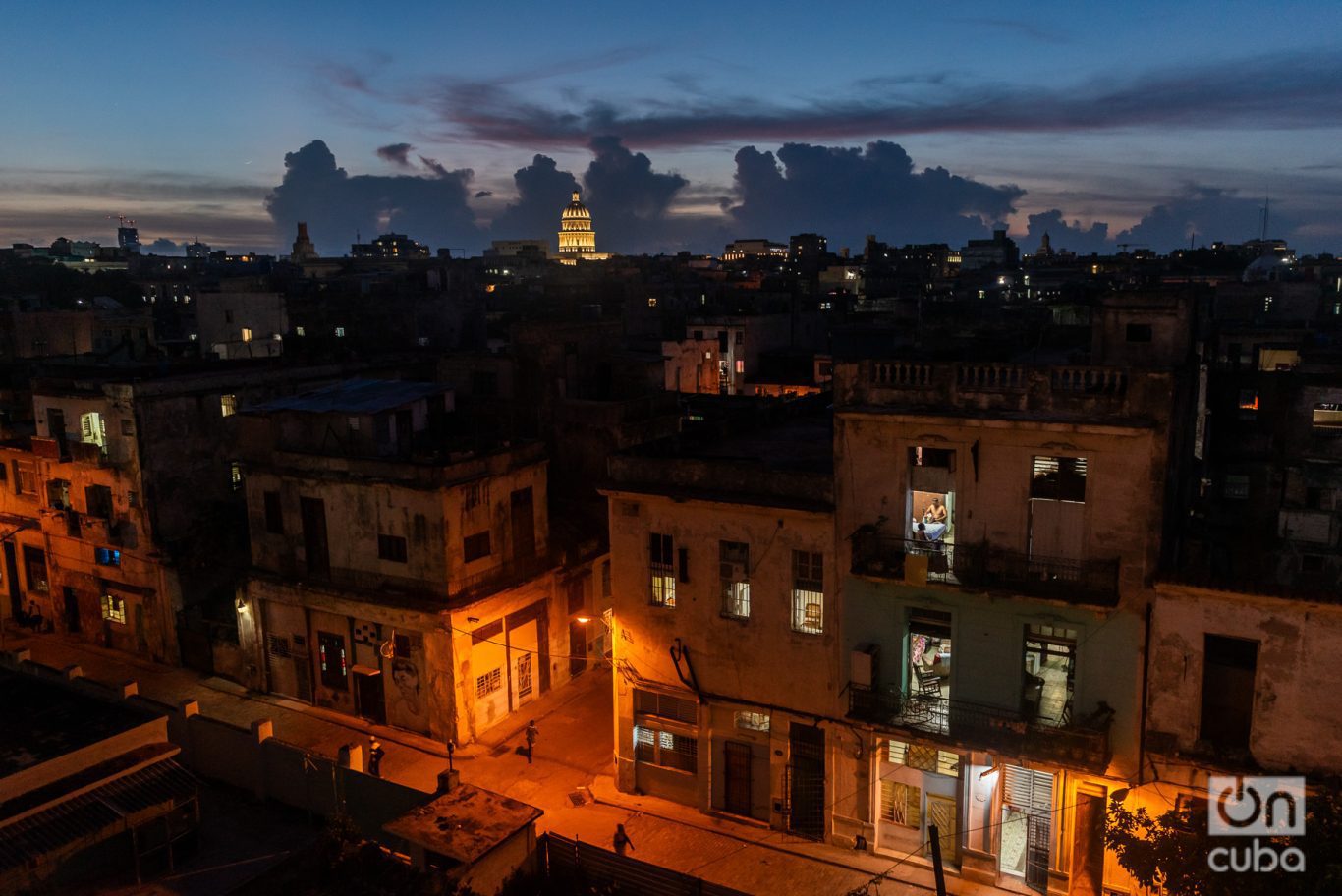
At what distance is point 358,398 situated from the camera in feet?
111

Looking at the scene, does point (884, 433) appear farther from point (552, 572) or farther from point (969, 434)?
point (552, 572)

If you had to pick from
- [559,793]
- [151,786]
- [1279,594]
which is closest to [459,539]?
[559,793]

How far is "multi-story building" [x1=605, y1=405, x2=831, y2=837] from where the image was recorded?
24969mm

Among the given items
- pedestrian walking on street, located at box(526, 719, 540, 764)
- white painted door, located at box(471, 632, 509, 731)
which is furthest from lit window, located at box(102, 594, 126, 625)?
pedestrian walking on street, located at box(526, 719, 540, 764)

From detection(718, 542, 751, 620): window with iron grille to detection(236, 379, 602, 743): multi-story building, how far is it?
30.6 feet

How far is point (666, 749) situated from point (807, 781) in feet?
13.7

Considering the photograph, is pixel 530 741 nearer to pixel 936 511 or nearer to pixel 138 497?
pixel 936 511

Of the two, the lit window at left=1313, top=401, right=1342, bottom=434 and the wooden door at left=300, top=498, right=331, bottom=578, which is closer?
the wooden door at left=300, top=498, right=331, bottom=578

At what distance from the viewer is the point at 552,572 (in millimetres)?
34969

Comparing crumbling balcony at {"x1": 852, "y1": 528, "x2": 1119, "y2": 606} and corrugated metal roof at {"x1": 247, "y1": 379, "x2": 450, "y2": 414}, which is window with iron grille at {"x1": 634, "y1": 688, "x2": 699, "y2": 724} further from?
corrugated metal roof at {"x1": 247, "y1": 379, "x2": 450, "y2": 414}

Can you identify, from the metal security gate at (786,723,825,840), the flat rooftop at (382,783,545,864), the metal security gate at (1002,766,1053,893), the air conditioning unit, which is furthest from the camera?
the metal security gate at (786,723,825,840)

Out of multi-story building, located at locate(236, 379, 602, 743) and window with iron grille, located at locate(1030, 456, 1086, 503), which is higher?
window with iron grille, located at locate(1030, 456, 1086, 503)

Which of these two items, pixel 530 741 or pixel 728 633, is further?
pixel 530 741

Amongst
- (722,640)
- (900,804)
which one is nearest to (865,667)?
(900,804)
